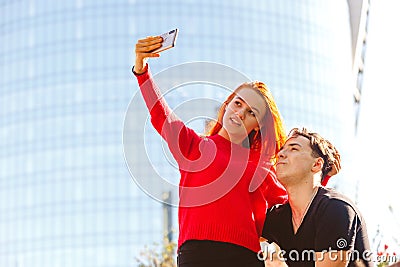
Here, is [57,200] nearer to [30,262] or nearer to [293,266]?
[30,262]

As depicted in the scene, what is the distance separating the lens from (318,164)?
4.01 metres

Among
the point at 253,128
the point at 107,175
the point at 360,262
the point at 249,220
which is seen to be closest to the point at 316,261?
the point at 360,262

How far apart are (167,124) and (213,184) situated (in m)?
0.33

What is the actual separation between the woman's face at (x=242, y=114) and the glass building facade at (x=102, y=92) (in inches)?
1915

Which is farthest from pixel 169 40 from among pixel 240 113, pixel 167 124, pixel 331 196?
pixel 331 196

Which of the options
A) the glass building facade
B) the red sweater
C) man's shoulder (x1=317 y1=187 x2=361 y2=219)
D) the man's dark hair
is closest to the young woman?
the red sweater

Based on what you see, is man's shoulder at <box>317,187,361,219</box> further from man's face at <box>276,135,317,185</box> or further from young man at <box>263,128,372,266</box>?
man's face at <box>276,135,317,185</box>

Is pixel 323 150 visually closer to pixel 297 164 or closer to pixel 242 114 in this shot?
pixel 297 164

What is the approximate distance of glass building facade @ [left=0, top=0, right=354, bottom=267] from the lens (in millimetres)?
53500

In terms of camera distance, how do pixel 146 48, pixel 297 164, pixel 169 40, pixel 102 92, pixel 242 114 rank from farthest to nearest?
pixel 102 92
pixel 242 114
pixel 297 164
pixel 146 48
pixel 169 40

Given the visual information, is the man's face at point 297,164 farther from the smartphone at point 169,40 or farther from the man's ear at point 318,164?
the smartphone at point 169,40

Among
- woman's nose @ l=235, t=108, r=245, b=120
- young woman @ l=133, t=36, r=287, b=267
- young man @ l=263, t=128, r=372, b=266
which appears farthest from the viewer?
woman's nose @ l=235, t=108, r=245, b=120

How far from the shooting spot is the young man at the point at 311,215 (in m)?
3.69

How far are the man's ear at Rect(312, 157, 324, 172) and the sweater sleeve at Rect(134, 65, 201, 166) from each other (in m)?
0.52
